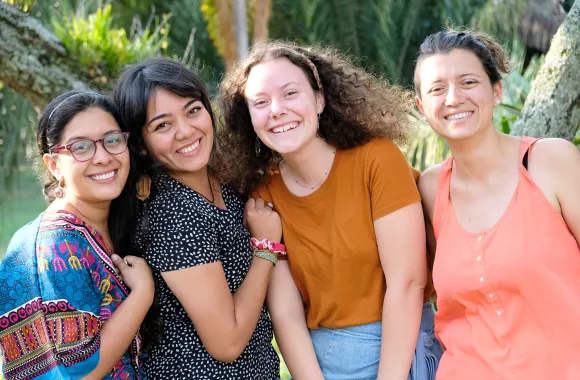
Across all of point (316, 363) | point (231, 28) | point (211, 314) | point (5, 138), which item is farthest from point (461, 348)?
point (5, 138)

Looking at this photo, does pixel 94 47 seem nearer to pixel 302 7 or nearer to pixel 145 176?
pixel 145 176

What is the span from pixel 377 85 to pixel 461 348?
1.24 metres

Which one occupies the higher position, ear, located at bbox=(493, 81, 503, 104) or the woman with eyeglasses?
ear, located at bbox=(493, 81, 503, 104)

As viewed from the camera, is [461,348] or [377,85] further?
[377,85]

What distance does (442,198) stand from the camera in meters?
2.88

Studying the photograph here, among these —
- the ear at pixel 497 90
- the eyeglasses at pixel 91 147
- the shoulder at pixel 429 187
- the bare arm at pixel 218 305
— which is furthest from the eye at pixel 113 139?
the ear at pixel 497 90

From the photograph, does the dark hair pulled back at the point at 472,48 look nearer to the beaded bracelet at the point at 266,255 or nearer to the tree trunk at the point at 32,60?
the beaded bracelet at the point at 266,255

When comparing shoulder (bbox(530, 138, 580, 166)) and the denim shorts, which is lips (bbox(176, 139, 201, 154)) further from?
shoulder (bbox(530, 138, 580, 166))

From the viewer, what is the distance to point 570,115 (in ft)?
13.1

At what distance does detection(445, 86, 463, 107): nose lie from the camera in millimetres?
2715

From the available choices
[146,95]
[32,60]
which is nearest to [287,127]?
[146,95]

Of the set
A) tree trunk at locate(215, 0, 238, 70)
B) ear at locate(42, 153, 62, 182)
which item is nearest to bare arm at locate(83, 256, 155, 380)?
ear at locate(42, 153, 62, 182)

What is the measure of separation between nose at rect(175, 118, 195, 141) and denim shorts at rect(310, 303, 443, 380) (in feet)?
3.15

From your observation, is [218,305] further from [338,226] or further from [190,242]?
[338,226]
